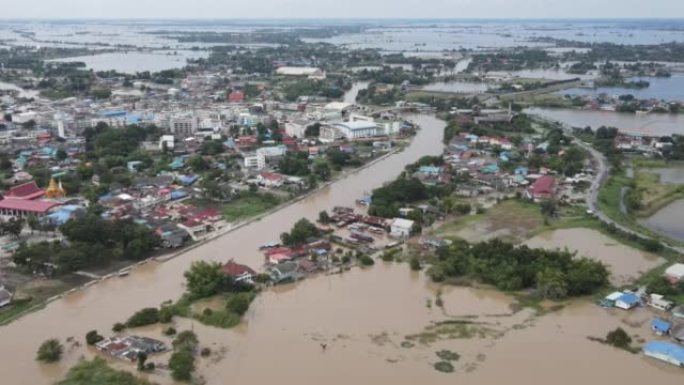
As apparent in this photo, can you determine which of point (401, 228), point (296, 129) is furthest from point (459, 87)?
point (401, 228)

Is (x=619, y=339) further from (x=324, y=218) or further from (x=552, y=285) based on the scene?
(x=324, y=218)

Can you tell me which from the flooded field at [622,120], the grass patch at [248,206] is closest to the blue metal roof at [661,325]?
the grass patch at [248,206]

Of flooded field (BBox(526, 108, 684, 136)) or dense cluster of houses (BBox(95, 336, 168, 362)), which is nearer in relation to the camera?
dense cluster of houses (BBox(95, 336, 168, 362))

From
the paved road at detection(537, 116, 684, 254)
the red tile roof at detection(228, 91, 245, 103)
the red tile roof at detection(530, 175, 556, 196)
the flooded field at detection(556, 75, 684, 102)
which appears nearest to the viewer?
the paved road at detection(537, 116, 684, 254)

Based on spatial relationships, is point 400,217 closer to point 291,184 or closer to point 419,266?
point 419,266

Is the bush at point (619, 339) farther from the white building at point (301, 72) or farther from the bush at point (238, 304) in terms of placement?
the white building at point (301, 72)

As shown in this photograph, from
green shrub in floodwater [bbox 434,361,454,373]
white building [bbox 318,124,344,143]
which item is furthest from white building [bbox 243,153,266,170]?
green shrub in floodwater [bbox 434,361,454,373]

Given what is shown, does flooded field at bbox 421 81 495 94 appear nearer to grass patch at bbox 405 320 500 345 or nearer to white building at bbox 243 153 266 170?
white building at bbox 243 153 266 170
